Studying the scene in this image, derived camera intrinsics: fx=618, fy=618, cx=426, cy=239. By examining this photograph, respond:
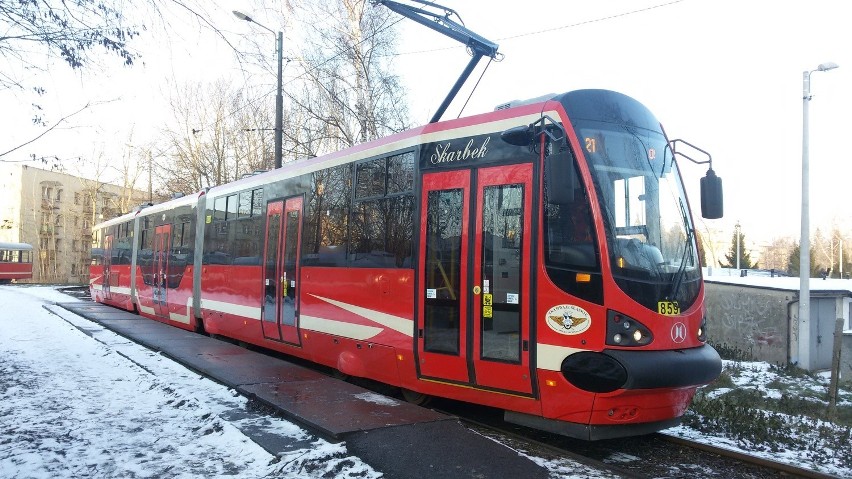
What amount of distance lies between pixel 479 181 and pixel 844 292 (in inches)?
687

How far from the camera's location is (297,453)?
17.1ft

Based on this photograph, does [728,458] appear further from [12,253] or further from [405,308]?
[12,253]

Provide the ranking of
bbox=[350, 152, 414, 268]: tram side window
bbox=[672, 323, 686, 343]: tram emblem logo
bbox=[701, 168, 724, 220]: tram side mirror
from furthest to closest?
bbox=[350, 152, 414, 268]: tram side window → bbox=[701, 168, 724, 220]: tram side mirror → bbox=[672, 323, 686, 343]: tram emblem logo

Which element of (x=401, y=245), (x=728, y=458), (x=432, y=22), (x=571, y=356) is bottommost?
(x=728, y=458)

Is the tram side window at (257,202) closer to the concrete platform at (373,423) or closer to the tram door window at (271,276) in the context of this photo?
the tram door window at (271,276)

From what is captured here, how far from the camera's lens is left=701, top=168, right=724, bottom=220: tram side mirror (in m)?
6.64

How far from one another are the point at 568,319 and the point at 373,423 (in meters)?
2.15

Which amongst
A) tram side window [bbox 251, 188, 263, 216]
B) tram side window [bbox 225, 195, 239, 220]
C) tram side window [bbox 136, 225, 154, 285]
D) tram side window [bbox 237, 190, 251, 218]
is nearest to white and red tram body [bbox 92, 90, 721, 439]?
tram side window [bbox 251, 188, 263, 216]

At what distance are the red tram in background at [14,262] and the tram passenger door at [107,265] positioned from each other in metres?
31.6

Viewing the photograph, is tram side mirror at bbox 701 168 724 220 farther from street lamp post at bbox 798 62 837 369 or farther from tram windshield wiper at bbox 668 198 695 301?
street lamp post at bbox 798 62 837 369

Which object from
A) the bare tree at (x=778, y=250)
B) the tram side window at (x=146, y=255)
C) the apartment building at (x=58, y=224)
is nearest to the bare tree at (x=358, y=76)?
the tram side window at (x=146, y=255)

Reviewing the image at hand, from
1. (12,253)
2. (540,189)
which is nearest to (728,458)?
(540,189)

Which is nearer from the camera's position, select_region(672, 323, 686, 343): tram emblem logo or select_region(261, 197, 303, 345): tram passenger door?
select_region(672, 323, 686, 343): tram emblem logo

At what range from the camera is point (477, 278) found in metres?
6.45
